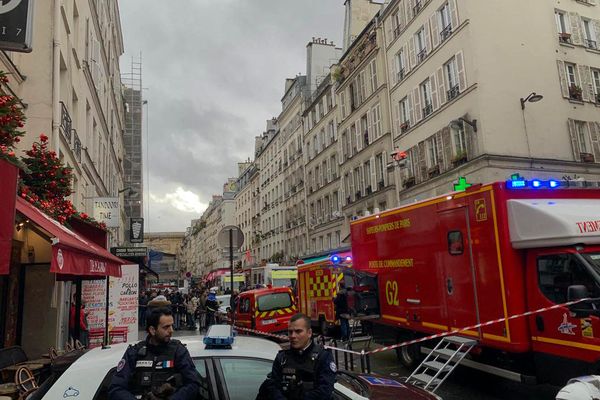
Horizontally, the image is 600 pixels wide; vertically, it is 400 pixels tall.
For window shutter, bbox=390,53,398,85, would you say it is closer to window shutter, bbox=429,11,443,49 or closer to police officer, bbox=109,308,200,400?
window shutter, bbox=429,11,443,49

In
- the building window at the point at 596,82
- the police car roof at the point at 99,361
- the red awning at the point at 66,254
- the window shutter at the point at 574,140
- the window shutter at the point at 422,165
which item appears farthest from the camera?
the window shutter at the point at 422,165

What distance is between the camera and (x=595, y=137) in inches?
886

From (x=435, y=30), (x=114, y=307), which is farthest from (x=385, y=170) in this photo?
(x=114, y=307)

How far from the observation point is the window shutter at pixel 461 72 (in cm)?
2127

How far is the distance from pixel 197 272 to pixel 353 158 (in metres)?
90.4

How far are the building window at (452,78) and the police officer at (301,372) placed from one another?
20164mm

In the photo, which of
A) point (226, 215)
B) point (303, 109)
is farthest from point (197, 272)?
point (303, 109)

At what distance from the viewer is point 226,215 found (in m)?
82.8

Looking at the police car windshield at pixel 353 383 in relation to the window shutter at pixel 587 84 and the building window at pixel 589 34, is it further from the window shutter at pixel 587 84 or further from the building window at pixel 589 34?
the building window at pixel 589 34

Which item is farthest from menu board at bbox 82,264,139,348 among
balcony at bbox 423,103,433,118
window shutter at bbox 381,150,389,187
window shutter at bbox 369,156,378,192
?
window shutter at bbox 369,156,378,192

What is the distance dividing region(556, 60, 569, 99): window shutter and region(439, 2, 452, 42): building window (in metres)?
5.26

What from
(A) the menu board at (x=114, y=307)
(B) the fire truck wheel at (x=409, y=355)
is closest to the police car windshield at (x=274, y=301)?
(A) the menu board at (x=114, y=307)

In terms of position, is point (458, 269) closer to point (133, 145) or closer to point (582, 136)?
point (582, 136)

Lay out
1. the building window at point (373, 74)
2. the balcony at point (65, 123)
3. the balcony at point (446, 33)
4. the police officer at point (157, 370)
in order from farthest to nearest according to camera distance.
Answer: the building window at point (373, 74)
the balcony at point (446, 33)
the balcony at point (65, 123)
the police officer at point (157, 370)
